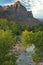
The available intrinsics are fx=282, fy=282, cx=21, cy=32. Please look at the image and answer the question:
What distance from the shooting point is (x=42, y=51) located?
869 inches

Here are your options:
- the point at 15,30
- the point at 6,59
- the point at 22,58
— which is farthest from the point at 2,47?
the point at 15,30

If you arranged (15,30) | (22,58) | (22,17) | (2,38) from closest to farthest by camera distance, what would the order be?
(2,38) → (22,58) → (15,30) → (22,17)

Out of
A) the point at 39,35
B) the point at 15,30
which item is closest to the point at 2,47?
the point at 39,35

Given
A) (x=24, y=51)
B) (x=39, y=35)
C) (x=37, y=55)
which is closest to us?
(x=37, y=55)

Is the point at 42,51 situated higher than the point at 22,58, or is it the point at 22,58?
the point at 42,51

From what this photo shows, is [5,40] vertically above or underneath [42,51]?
above

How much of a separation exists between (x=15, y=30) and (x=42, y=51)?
3687cm

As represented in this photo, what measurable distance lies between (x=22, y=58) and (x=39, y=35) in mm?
9406

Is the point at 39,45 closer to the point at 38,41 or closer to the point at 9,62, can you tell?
the point at 38,41

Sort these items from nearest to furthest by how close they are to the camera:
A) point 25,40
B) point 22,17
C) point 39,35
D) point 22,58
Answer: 1. point 39,35
2. point 25,40
3. point 22,58
4. point 22,17

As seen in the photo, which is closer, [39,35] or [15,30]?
[39,35]

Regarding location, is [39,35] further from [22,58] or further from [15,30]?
[15,30]

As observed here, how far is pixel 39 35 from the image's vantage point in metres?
24.5

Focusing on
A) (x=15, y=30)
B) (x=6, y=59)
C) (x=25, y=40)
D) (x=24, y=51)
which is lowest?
(x=15, y=30)
